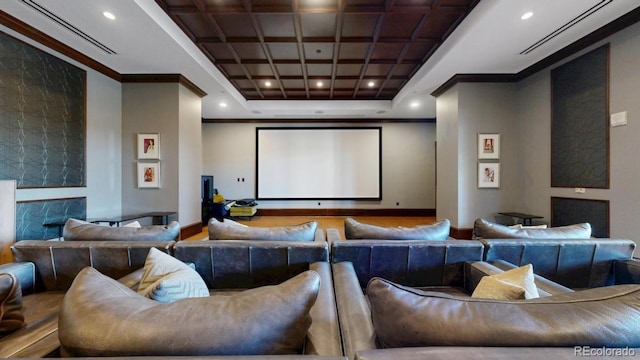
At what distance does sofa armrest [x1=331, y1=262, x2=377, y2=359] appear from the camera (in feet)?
2.58

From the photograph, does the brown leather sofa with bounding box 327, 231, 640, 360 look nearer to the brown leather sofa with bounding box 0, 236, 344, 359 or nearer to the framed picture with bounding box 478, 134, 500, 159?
the brown leather sofa with bounding box 0, 236, 344, 359

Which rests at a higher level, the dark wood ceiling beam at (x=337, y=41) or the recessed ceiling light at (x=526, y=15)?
the dark wood ceiling beam at (x=337, y=41)

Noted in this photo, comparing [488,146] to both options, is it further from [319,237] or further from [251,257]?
[251,257]

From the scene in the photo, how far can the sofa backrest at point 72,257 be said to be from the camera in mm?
1671

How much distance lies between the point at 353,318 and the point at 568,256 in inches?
66.4

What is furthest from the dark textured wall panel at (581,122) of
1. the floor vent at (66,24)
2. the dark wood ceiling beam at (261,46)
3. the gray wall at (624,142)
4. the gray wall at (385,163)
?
the floor vent at (66,24)

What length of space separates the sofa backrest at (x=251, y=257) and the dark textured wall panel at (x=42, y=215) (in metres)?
2.95

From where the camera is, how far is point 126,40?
11.1ft

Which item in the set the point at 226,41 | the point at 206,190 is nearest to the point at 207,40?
the point at 226,41

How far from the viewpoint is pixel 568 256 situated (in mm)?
1722

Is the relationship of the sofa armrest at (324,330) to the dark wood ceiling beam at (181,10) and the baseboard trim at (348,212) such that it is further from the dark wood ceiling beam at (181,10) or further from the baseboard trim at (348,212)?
the baseboard trim at (348,212)

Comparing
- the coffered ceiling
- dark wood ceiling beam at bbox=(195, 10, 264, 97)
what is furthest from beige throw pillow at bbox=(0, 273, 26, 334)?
dark wood ceiling beam at bbox=(195, 10, 264, 97)

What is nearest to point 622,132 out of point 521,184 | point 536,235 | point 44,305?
point 521,184

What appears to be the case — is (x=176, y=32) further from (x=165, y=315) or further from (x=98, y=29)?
(x=165, y=315)
